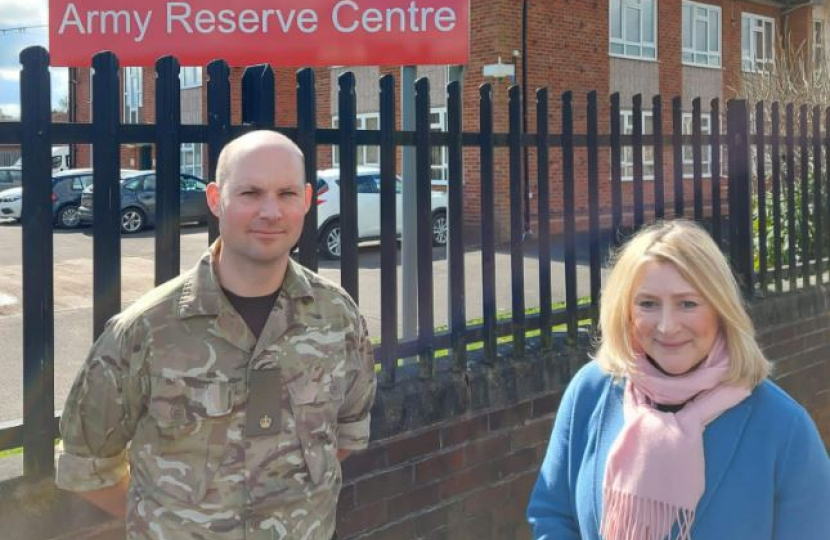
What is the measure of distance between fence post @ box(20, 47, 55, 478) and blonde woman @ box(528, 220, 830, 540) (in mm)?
1459

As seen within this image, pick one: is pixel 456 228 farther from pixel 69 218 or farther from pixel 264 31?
pixel 69 218

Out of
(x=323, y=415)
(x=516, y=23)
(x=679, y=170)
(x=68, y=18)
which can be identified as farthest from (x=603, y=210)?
(x=516, y=23)

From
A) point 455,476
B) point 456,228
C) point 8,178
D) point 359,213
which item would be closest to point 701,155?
point 456,228

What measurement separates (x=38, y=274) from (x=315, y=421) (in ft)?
3.56

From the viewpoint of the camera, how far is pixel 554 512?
2.30 metres

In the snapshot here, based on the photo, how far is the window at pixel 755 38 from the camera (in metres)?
25.0

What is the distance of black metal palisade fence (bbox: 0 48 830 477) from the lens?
2.71 m

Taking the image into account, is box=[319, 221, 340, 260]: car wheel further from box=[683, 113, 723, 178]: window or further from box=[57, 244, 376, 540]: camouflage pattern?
box=[57, 244, 376, 540]: camouflage pattern

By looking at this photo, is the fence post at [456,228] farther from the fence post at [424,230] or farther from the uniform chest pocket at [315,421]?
the uniform chest pocket at [315,421]

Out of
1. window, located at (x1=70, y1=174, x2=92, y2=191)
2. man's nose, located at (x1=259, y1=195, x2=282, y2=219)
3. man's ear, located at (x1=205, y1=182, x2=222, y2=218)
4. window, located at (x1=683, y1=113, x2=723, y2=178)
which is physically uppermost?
window, located at (x1=70, y1=174, x2=92, y2=191)

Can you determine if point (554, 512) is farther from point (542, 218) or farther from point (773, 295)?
point (773, 295)

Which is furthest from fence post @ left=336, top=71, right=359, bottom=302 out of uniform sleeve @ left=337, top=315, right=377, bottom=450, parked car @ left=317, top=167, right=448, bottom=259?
parked car @ left=317, top=167, right=448, bottom=259

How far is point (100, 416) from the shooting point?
81.5 inches

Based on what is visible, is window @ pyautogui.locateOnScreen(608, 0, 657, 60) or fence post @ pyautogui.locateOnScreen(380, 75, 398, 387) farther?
window @ pyautogui.locateOnScreen(608, 0, 657, 60)
